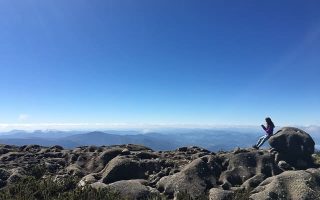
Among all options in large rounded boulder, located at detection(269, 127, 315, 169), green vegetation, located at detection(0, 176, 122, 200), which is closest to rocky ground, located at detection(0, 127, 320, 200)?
large rounded boulder, located at detection(269, 127, 315, 169)

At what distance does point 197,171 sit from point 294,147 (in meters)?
10.9

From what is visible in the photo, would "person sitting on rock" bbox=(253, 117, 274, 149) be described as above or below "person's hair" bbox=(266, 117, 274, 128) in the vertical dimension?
below

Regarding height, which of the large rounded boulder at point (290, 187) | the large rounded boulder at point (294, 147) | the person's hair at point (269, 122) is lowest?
the large rounded boulder at point (290, 187)

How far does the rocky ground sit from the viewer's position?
2272 cm

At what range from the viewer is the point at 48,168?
31.2 m

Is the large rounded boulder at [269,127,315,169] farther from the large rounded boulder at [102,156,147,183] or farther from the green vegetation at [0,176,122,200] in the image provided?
the green vegetation at [0,176,122,200]

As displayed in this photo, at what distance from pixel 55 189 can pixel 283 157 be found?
65.4 feet

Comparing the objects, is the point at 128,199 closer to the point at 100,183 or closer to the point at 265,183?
the point at 100,183

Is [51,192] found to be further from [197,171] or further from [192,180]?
[197,171]

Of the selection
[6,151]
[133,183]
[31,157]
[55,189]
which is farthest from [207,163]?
[6,151]

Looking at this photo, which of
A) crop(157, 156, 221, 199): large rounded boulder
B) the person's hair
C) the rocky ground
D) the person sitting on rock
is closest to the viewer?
the rocky ground

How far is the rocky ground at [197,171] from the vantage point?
22.7 m

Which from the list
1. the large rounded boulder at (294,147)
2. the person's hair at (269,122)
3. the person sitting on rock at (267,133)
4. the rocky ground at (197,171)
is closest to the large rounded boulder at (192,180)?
the rocky ground at (197,171)

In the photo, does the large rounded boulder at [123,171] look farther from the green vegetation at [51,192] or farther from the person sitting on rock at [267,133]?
the person sitting on rock at [267,133]
